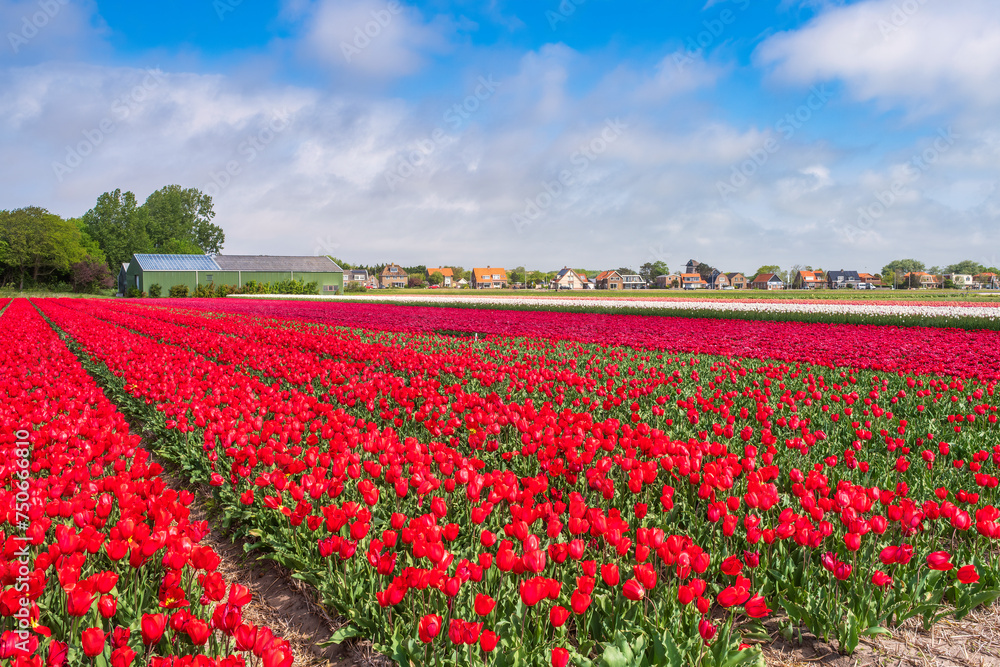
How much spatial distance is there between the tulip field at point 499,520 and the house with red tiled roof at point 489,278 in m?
163

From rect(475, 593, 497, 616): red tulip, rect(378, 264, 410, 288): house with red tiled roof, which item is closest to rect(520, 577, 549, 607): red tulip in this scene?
rect(475, 593, 497, 616): red tulip

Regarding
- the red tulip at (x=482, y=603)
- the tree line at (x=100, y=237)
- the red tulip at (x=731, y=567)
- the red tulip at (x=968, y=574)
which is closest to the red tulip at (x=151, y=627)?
the red tulip at (x=482, y=603)

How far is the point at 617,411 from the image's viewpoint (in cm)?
642

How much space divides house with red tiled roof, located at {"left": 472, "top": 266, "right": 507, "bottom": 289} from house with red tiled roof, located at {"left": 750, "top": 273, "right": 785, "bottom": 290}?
70856 mm

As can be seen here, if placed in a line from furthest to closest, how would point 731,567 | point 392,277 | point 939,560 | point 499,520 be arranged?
point 392,277 → point 499,520 → point 939,560 → point 731,567

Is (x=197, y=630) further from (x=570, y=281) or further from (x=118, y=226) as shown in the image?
(x=570, y=281)

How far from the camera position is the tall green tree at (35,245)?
6744 cm

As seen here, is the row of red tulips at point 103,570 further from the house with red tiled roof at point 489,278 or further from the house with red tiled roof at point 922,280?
the house with red tiled roof at point 489,278

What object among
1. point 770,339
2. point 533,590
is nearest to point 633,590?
point 533,590

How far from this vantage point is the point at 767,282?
153250 millimetres

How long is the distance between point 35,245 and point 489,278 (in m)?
116

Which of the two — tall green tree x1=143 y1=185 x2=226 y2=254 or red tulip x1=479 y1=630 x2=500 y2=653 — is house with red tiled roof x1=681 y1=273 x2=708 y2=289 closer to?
tall green tree x1=143 y1=185 x2=226 y2=254

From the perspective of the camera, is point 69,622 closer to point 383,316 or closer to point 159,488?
point 159,488

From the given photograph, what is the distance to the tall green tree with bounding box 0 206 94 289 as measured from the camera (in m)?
67.4
